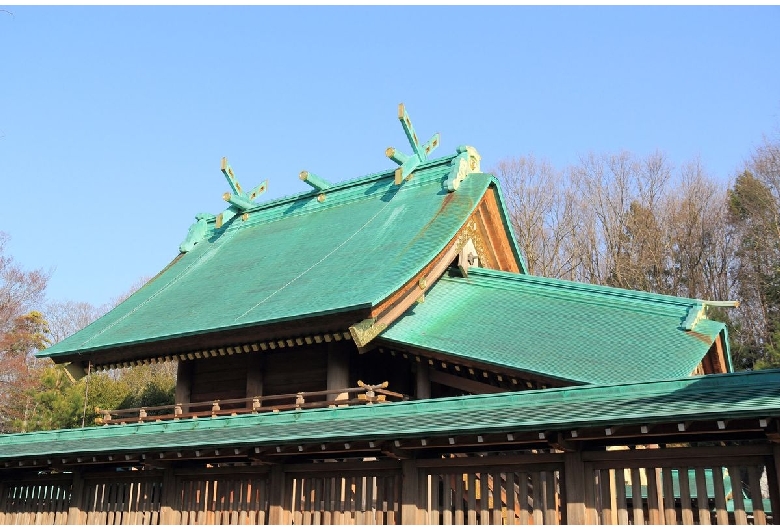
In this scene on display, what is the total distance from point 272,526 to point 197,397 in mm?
7232

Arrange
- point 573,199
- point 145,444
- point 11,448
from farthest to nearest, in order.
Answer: point 573,199 → point 11,448 → point 145,444

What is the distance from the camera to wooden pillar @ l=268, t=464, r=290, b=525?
9.91 meters

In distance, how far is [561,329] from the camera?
1253 cm

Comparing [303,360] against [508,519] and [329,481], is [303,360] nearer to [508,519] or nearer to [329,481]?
[329,481]

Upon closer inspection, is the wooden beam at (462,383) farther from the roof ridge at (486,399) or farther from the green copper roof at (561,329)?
the roof ridge at (486,399)

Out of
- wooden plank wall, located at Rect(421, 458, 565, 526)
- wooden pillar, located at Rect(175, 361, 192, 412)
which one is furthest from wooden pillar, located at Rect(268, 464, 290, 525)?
wooden pillar, located at Rect(175, 361, 192, 412)

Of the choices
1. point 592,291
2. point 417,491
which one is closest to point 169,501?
point 417,491

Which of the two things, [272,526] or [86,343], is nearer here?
[272,526]

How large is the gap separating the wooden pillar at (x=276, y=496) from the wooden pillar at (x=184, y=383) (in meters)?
6.66

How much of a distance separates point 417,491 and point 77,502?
6.58 m

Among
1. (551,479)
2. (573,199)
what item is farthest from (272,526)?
(573,199)

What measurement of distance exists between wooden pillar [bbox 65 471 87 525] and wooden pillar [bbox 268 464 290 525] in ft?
13.5

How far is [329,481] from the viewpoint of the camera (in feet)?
32.1

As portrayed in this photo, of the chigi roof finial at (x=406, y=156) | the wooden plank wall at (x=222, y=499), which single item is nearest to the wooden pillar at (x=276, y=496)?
the wooden plank wall at (x=222, y=499)
